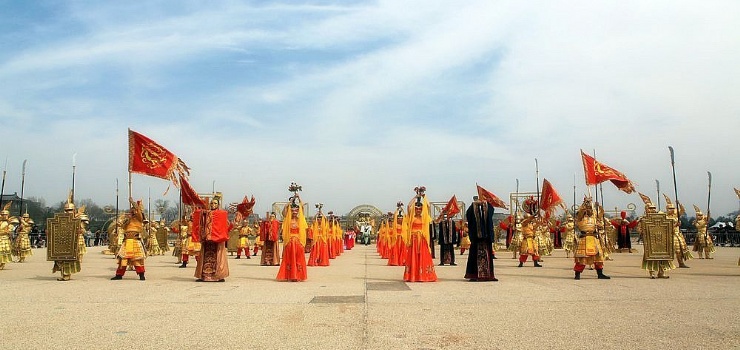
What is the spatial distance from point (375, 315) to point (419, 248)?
18.9 feet

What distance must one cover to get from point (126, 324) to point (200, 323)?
932 millimetres

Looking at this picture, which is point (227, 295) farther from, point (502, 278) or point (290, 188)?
point (502, 278)

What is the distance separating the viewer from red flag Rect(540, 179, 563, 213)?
21688mm

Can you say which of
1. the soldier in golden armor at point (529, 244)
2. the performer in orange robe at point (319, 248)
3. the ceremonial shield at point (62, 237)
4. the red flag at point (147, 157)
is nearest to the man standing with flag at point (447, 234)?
the soldier in golden armor at point (529, 244)

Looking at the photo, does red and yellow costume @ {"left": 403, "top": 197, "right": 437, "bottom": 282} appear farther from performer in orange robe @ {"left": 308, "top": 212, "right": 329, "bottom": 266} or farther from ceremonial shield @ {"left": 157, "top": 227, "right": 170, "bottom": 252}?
ceremonial shield @ {"left": 157, "top": 227, "right": 170, "bottom": 252}

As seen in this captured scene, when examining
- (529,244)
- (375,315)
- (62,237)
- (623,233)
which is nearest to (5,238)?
(62,237)

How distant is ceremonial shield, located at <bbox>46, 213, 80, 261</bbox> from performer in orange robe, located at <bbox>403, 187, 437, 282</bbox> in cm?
814

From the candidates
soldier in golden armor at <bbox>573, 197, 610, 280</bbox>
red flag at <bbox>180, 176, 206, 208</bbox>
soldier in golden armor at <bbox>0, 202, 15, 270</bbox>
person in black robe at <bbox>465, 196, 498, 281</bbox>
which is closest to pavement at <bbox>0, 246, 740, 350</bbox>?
person in black robe at <bbox>465, 196, 498, 281</bbox>

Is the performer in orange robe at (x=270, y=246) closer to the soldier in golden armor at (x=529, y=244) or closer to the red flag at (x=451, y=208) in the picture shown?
the red flag at (x=451, y=208)

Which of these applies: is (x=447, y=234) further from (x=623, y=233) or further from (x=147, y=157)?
(x=623, y=233)

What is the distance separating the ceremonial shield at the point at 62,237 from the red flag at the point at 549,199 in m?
16.2

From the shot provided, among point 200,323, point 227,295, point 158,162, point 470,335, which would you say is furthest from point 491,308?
point 158,162

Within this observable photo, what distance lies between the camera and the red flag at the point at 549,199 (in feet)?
71.2

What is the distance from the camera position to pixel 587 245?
1372 centimetres
